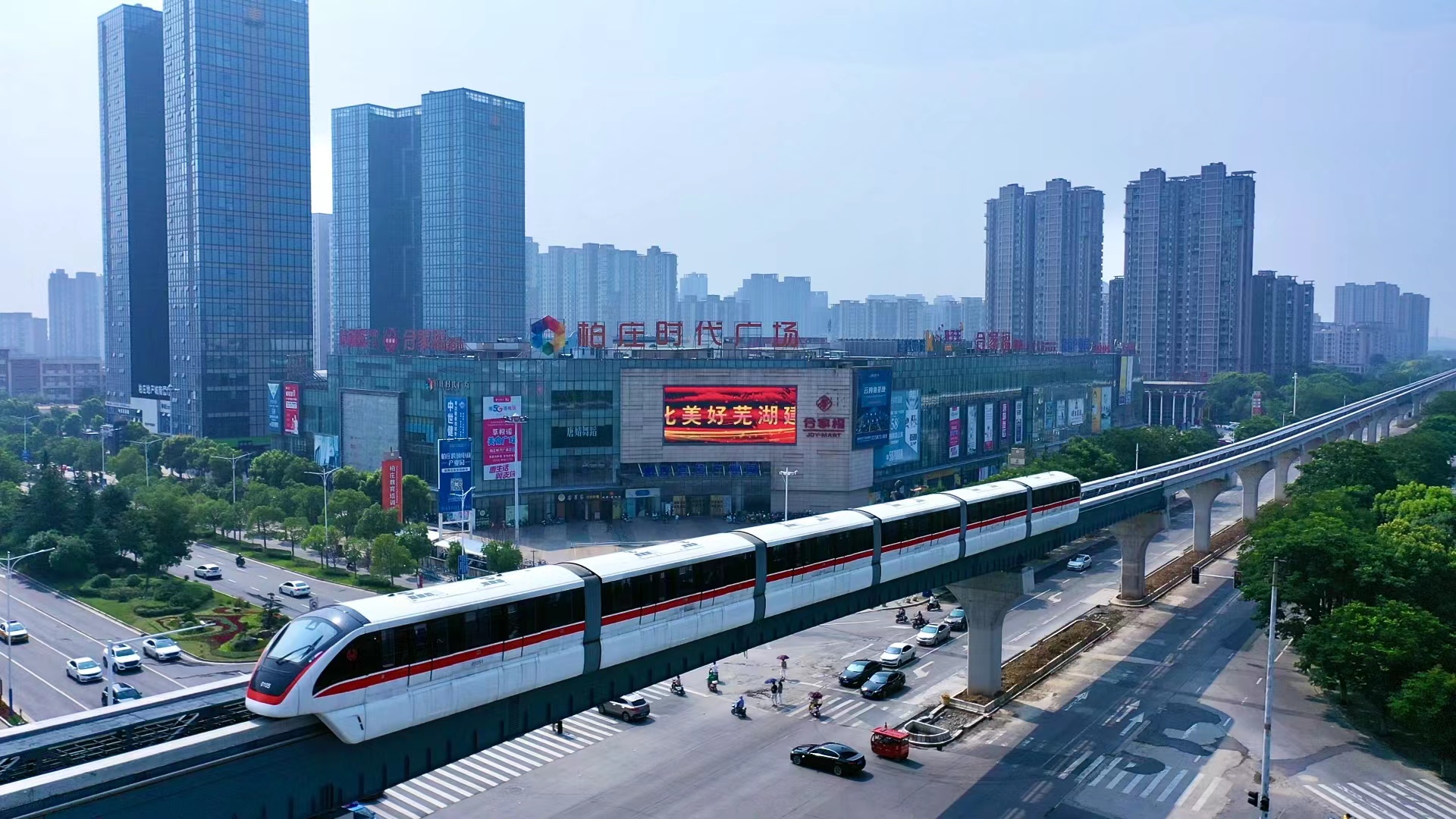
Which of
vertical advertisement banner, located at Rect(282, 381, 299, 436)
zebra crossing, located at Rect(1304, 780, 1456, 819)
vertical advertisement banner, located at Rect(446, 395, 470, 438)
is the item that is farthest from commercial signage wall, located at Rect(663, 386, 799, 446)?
zebra crossing, located at Rect(1304, 780, 1456, 819)

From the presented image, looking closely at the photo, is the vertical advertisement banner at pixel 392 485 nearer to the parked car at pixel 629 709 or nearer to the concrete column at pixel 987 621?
the parked car at pixel 629 709

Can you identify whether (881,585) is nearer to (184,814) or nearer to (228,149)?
(184,814)

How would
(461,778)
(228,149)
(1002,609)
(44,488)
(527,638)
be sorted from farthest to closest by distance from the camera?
(228,149)
(44,488)
(1002,609)
(461,778)
(527,638)

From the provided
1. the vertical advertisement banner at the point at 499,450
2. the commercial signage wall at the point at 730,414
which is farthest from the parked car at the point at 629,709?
the commercial signage wall at the point at 730,414

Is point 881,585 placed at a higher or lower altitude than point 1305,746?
higher

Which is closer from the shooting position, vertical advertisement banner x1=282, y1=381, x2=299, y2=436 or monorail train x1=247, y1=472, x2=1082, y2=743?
monorail train x1=247, y1=472, x2=1082, y2=743

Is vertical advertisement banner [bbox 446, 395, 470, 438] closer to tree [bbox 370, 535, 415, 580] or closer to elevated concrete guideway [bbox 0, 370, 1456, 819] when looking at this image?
tree [bbox 370, 535, 415, 580]

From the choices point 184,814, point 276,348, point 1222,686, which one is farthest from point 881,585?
point 276,348
